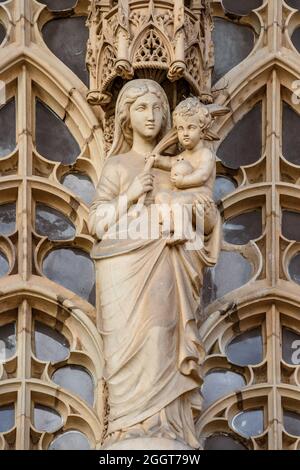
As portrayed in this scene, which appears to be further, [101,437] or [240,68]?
[240,68]

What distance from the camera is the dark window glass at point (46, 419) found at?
846 inches

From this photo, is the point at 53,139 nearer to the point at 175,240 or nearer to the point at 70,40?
the point at 70,40

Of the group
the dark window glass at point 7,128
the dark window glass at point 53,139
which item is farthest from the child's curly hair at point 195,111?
the dark window glass at point 7,128

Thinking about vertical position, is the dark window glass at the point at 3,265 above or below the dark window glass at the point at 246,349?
above

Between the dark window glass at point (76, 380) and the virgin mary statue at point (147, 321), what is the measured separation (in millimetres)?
1035

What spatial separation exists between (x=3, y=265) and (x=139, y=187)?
4.80ft

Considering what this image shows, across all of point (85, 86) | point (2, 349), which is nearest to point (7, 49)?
point (85, 86)

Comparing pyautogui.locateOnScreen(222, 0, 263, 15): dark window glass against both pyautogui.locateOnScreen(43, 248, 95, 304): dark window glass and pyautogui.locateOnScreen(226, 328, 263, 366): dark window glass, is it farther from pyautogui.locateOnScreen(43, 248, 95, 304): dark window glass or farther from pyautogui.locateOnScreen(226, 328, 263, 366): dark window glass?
pyautogui.locateOnScreen(226, 328, 263, 366): dark window glass

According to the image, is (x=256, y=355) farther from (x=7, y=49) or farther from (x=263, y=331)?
(x=7, y=49)

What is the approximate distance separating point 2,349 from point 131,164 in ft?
4.88

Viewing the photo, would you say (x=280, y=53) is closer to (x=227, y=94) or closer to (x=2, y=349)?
(x=227, y=94)

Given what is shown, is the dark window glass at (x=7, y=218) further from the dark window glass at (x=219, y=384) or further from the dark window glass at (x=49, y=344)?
the dark window glass at (x=219, y=384)

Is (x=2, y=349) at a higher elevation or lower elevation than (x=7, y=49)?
lower

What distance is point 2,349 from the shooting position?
21719 millimetres
